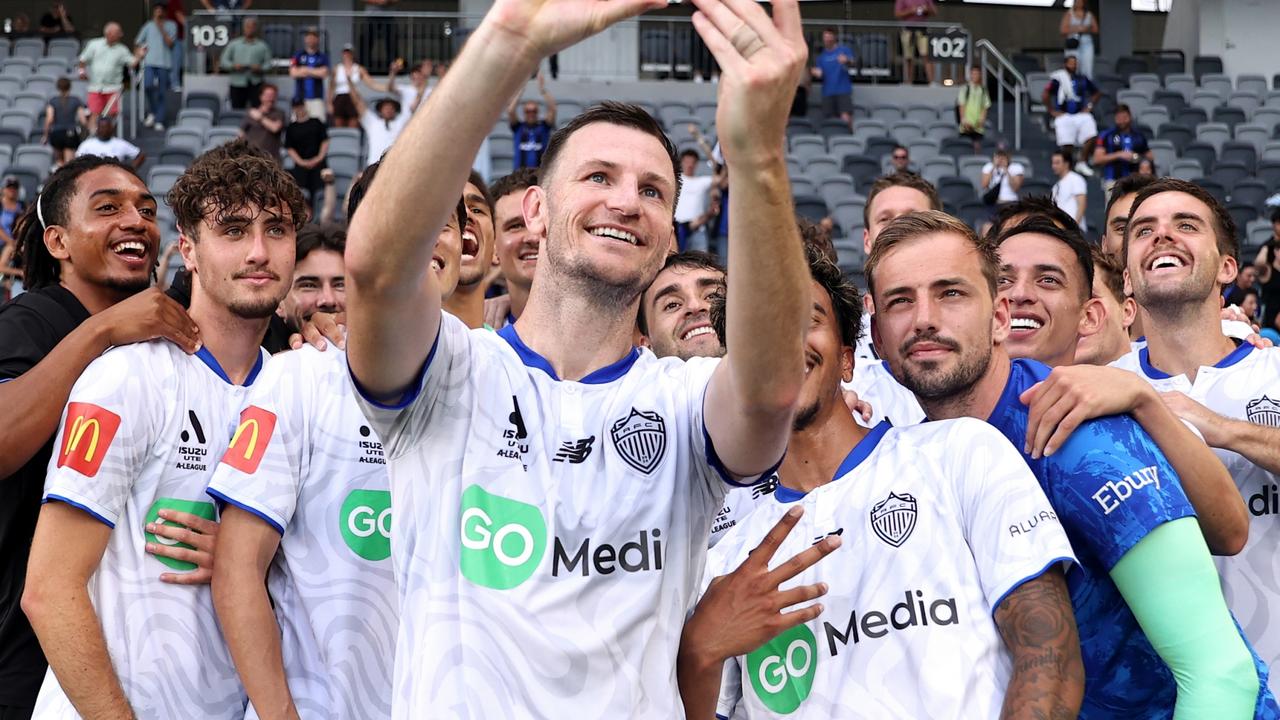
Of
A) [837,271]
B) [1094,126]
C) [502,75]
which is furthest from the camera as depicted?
[1094,126]

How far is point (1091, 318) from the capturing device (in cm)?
460

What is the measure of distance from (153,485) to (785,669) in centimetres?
174

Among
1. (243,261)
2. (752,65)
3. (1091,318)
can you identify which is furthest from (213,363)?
(1091,318)

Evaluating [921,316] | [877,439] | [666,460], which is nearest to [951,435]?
[877,439]

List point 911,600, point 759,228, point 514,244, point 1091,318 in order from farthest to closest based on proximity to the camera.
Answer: point 514,244, point 1091,318, point 911,600, point 759,228

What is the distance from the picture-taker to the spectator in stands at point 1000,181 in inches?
617

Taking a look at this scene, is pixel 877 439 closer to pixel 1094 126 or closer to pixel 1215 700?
pixel 1215 700

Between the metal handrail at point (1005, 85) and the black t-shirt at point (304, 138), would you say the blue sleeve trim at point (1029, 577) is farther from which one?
the metal handrail at point (1005, 85)

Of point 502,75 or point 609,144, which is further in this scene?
point 609,144

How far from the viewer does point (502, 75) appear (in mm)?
2252

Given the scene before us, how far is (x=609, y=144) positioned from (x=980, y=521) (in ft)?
3.92

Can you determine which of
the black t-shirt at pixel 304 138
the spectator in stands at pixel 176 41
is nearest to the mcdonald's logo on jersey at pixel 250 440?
the black t-shirt at pixel 304 138

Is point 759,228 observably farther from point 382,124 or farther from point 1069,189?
point 382,124

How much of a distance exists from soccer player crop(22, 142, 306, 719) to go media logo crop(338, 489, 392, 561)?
1.38 ft
